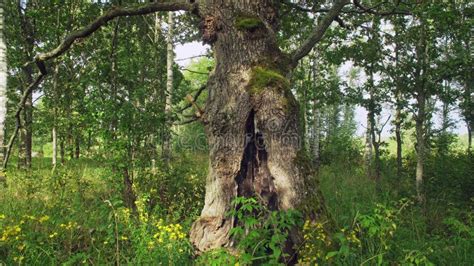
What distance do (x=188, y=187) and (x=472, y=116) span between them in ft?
38.9

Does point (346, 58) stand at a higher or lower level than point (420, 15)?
higher

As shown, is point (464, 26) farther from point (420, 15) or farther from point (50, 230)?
point (50, 230)

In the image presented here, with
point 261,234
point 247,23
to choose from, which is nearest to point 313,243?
point 261,234

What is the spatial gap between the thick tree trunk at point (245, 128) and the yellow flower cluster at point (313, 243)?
259mm

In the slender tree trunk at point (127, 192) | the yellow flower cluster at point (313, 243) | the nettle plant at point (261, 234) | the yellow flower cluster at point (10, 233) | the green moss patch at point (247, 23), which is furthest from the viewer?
the slender tree trunk at point (127, 192)

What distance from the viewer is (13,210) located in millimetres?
4566

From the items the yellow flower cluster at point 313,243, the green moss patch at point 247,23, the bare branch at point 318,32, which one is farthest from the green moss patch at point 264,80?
the yellow flower cluster at point 313,243

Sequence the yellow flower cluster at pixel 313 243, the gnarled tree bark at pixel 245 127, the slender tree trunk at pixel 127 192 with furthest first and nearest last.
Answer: the slender tree trunk at pixel 127 192 → the gnarled tree bark at pixel 245 127 → the yellow flower cluster at pixel 313 243

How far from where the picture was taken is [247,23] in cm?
384

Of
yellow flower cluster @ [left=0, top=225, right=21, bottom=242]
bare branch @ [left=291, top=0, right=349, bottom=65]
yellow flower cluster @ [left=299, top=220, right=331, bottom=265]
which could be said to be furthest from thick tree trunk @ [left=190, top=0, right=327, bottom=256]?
yellow flower cluster @ [left=0, top=225, right=21, bottom=242]

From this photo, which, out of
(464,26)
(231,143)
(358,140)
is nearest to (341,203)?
(231,143)

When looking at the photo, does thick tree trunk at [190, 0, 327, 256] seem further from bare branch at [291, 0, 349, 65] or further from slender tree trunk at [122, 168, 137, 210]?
slender tree trunk at [122, 168, 137, 210]

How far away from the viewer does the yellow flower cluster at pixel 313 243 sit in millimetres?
3055

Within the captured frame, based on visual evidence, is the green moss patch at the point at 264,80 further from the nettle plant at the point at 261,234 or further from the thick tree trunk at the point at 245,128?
the nettle plant at the point at 261,234
